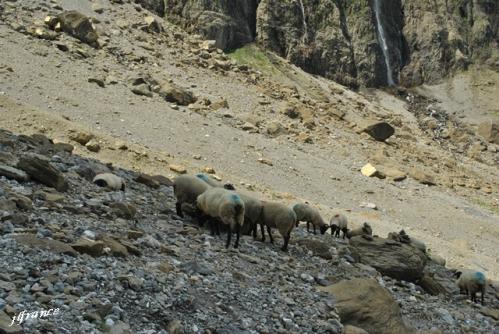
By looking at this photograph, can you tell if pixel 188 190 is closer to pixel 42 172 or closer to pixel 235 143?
pixel 42 172

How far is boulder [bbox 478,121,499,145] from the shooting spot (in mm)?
57106

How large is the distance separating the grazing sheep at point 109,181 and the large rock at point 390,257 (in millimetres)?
5989

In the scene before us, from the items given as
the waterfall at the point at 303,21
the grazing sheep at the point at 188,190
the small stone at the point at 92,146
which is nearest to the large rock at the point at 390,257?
the grazing sheep at the point at 188,190

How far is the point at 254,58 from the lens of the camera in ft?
182

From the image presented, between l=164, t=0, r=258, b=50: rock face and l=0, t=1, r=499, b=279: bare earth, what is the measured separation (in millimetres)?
11614

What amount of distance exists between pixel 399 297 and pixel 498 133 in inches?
1956

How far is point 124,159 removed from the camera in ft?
76.6

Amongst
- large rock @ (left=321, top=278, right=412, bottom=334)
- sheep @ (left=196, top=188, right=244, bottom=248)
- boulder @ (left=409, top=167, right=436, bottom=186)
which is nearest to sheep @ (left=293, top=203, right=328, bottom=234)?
sheep @ (left=196, top=188, right=244, bottom=248)

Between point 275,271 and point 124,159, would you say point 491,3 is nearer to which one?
point 124,159

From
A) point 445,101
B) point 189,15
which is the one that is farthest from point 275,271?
point 445,101

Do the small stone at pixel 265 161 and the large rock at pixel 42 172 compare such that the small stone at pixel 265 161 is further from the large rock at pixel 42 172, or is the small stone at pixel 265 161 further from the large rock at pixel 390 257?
the large rock at pixel 42 172

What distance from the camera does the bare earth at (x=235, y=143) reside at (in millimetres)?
24859

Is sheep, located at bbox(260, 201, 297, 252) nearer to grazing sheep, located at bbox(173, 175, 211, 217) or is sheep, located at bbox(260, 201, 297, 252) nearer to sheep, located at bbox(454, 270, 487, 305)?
grazing sheep, located at bbox(173, 175, 211, 217)

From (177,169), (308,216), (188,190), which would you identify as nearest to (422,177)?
(177,169)
